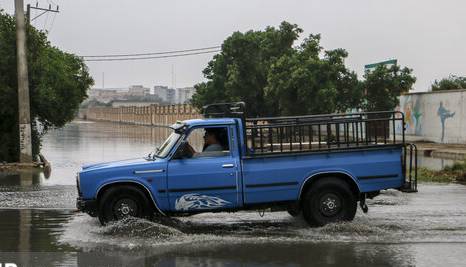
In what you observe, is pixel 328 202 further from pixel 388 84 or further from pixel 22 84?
pixel 388 84

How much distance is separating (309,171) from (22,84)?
15172 millimetres

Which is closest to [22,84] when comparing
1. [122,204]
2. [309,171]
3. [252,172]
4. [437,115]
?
[122,204]

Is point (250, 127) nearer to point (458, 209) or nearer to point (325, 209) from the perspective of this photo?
point (325, 209)

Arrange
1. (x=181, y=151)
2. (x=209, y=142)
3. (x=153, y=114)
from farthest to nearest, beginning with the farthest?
(x=153, y=114)
(x=209, y=142)
(x=181, y=151)

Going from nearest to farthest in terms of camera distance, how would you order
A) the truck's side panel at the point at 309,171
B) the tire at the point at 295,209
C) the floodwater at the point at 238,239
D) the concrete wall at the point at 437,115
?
the floodwater at the point at 238,239
the truck's side panel at the point at 309,171
the tire at the point at 295,209
the concrete wall at the point at 437,115

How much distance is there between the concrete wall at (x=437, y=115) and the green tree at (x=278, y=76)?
434 cm

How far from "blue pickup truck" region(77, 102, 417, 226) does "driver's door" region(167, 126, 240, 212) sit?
0.02 metres

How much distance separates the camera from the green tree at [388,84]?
3909 centimetres

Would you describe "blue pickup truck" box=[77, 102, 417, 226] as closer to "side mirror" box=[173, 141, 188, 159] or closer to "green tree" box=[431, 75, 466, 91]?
"side mirror" box=[173, 141, 188, 159]

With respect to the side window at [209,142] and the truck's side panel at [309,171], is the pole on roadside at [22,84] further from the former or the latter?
the truck's side panel at [309,171]

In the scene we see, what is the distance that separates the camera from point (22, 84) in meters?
22.0

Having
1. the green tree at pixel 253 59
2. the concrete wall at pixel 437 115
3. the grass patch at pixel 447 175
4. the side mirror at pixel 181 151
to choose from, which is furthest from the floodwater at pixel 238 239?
the green tree at pixel 253 59

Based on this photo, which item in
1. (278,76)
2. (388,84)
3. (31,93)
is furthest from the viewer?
(278,76)

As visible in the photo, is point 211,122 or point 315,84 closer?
point 211,122
